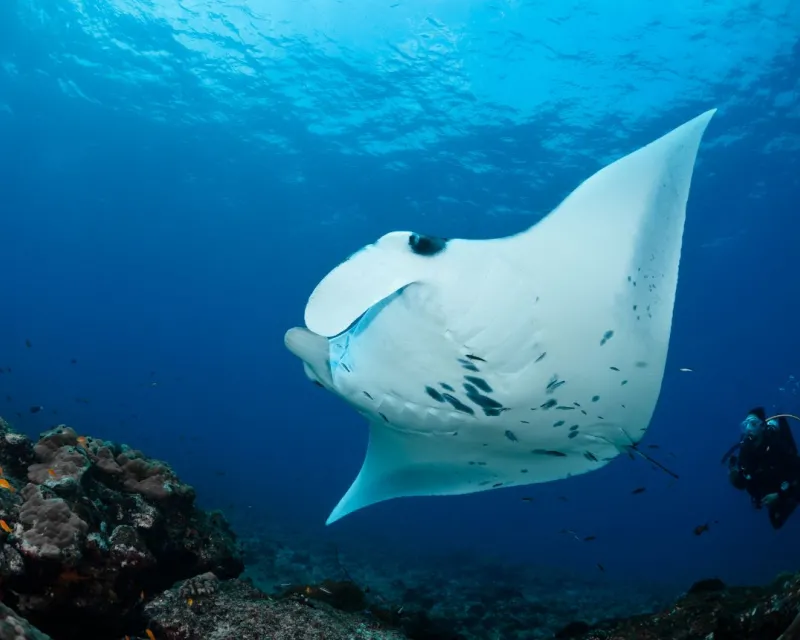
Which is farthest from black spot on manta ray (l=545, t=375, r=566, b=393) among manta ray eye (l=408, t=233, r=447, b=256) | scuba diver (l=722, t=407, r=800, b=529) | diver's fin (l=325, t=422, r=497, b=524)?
scuba diver (l=722, t=407, r=800, b=529)

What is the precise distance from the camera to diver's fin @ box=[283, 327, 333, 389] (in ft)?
11.1

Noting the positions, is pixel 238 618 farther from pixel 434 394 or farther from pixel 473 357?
pixel 473 357

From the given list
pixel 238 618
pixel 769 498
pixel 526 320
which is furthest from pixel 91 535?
pixel 769 498

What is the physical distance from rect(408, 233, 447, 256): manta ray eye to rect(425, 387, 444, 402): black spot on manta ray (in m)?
0.98

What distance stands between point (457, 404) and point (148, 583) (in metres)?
2.29

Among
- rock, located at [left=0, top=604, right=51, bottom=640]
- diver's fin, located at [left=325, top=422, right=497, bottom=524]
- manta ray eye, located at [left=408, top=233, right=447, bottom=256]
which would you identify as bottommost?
rock, located at [left=0, top=604, right=51, bottom=640]

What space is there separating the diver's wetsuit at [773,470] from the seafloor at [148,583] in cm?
390

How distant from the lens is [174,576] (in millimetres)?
3543

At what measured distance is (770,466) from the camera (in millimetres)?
6707

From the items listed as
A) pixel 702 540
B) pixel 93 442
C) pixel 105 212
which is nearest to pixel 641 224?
pixel 93 442

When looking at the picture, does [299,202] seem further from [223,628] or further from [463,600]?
[223,628]

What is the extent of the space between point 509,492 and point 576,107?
49.2 metres

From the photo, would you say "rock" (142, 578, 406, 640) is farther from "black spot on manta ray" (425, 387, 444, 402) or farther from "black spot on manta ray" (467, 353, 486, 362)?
"black spot on manta ray" (467, 353, 486, 362)

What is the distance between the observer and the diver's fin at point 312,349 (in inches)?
133
